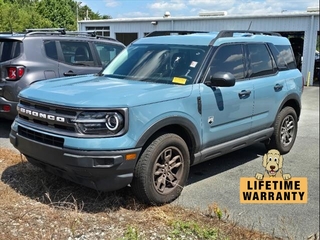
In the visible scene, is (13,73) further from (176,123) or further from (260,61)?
(260,61)

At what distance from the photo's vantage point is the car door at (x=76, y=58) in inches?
279

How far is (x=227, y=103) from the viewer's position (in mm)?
4695

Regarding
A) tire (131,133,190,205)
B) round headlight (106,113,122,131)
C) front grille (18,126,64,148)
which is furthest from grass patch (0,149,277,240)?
round headlight (106,113,122,131)

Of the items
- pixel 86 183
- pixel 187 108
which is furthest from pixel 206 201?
pixel 86 183

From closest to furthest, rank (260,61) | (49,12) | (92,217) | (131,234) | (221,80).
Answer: (131,234) → (92,217) → (221,80) → (260,61) → (49,12)

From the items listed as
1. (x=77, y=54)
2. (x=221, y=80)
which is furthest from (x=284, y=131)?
(x=77, y=54)

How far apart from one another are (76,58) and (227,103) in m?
3.85

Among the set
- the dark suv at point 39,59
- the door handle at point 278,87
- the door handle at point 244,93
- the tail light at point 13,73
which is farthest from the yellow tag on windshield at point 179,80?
the tail light at point 13,73

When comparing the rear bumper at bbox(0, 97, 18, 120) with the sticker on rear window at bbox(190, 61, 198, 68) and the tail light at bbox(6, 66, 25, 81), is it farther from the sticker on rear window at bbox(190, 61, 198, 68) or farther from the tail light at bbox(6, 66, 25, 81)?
the sticker on rear window at bbox(190, 61, 198, 68)

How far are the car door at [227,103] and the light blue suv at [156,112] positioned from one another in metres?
0.01

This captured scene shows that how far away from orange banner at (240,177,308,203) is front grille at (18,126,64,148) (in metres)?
2.25

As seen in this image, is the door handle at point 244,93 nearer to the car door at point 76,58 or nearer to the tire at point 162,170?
the tire at point 162,170

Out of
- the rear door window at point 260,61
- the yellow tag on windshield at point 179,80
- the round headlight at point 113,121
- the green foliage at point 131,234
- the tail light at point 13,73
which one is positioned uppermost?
the rear door window at point 260,61

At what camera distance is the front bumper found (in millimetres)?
3457
